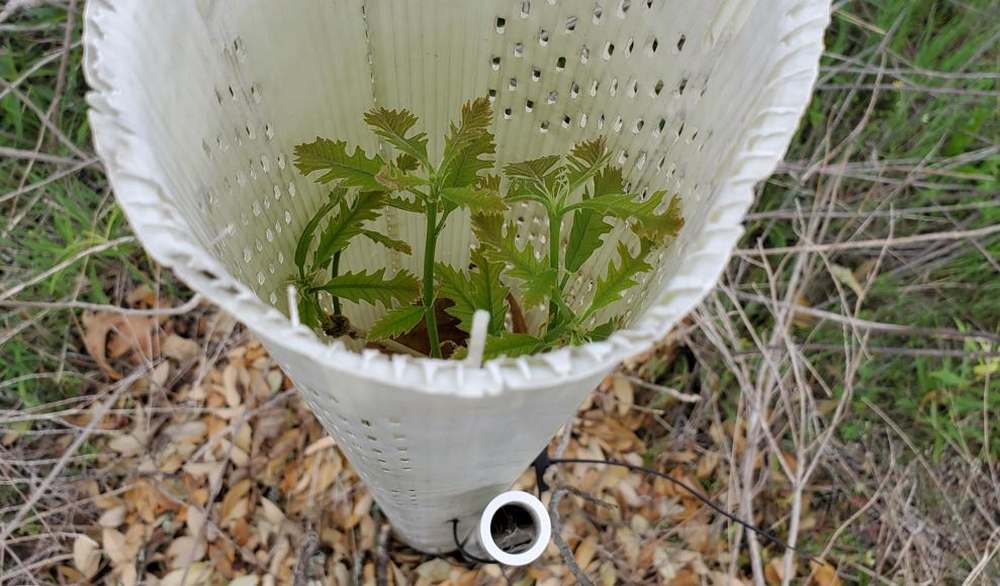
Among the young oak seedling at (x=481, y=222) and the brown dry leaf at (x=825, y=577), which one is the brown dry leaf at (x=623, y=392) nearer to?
the brown dry leaf at (x=825, y=577)

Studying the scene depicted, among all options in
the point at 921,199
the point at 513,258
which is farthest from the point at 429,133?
the point at 921,199

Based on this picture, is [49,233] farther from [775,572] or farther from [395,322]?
[775,572]

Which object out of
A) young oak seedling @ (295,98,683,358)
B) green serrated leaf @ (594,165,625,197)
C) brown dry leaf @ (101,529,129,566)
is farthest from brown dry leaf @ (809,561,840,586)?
brown dry leaf @ (101,529,129,566)

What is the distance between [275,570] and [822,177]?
1108 millimetres

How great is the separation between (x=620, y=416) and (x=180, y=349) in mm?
705

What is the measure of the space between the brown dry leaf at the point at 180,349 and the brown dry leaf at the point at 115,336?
2 cm

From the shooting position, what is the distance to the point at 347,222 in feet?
2.34

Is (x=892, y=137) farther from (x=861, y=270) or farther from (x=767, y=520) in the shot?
(x=767, y=520)

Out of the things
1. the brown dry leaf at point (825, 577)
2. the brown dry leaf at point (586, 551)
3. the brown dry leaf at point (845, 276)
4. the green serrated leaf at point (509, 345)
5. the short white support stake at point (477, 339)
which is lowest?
the brown dry leaf at point (825, 577)

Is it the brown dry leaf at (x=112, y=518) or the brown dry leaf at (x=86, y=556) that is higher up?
the brown dry leaf at (x=112, y=518)

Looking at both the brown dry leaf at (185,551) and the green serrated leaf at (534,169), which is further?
the brown dry leaf at (185,551)

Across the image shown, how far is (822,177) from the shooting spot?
52.6 inches

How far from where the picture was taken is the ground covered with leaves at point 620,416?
1069mm

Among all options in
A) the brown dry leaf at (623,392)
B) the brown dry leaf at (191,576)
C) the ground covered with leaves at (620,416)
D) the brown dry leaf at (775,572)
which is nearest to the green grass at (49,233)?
the ground covered with leaves at (620,416)
